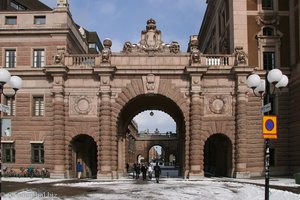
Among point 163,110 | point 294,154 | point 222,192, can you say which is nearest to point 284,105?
Result: point 294,154

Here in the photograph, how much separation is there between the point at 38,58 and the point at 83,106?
6.49 meters

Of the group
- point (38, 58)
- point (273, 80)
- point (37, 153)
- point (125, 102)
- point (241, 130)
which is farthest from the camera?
point (38, 58)

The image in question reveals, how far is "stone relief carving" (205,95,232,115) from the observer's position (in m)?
42.6

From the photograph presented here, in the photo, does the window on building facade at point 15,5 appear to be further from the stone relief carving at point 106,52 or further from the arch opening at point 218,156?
the arch opening at point 218,156

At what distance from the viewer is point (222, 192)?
28016mm

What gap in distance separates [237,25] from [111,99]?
13.5m

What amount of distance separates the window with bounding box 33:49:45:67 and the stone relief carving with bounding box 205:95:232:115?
15212 mm

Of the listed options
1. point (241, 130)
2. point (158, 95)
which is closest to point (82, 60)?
point (158, 95)

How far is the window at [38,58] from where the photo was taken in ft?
147

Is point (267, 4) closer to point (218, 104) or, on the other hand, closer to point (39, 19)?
point (218, 104)

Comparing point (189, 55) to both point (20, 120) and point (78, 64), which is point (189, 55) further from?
point (20, 120)

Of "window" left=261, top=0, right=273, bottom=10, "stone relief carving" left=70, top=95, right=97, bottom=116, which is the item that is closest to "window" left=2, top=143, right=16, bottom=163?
"stone relief carving" left=70, top=95, right=97, bottom=116

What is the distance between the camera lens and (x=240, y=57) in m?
42.2

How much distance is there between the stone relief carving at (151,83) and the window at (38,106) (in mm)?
9381
